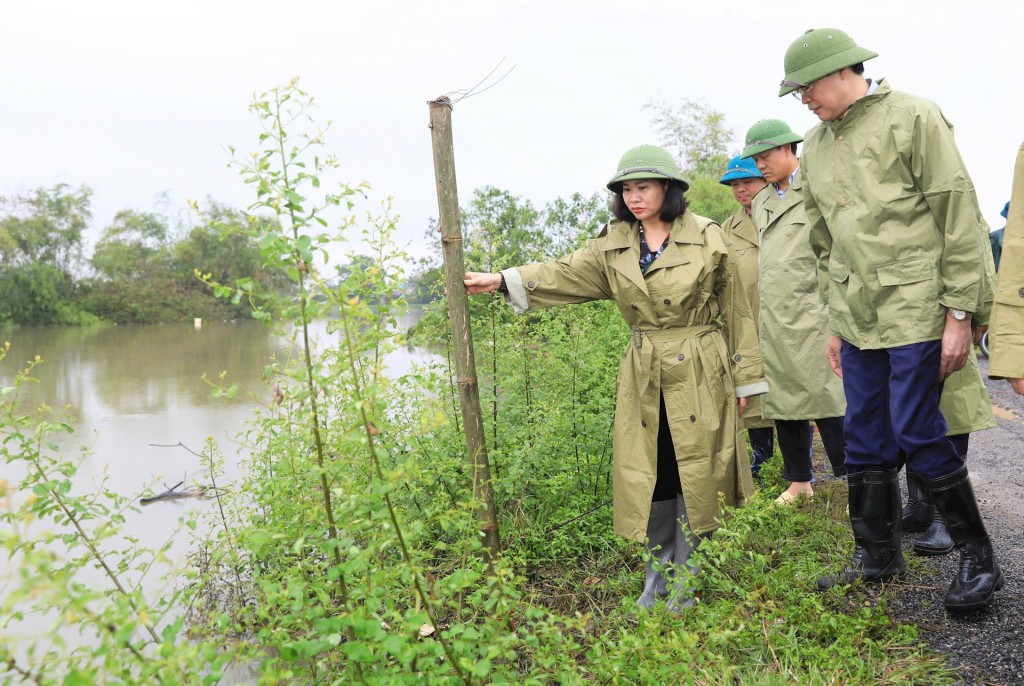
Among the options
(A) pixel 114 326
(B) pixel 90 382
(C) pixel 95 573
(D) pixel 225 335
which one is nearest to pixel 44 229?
(A) pixel 114 326

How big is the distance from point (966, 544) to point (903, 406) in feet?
1.88

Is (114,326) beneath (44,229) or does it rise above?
beneath

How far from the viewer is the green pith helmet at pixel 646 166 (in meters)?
3.22

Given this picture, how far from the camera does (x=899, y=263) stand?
2902 millimetres

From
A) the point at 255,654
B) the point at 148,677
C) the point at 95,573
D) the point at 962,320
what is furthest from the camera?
the point at 95,573

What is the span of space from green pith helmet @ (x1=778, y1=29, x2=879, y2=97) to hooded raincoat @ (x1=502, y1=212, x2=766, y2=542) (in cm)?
68

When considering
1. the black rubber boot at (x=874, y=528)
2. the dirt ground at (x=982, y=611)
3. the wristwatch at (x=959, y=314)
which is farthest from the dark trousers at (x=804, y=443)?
the wristwatch at (x=959, y=314)

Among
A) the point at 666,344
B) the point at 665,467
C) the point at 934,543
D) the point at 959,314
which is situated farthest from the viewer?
the point at 934,543

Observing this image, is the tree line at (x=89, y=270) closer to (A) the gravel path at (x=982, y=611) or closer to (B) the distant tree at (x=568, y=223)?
(B) the distant tree at (x=568, y=223)

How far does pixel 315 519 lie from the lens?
1.84 m

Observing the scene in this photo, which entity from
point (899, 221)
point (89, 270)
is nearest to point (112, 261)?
point (89, 270)

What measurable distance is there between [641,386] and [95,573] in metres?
3.45

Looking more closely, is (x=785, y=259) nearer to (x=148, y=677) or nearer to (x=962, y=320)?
(x=962, y=320)

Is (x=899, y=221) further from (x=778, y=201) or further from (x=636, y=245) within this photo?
(x=778, y=201)
